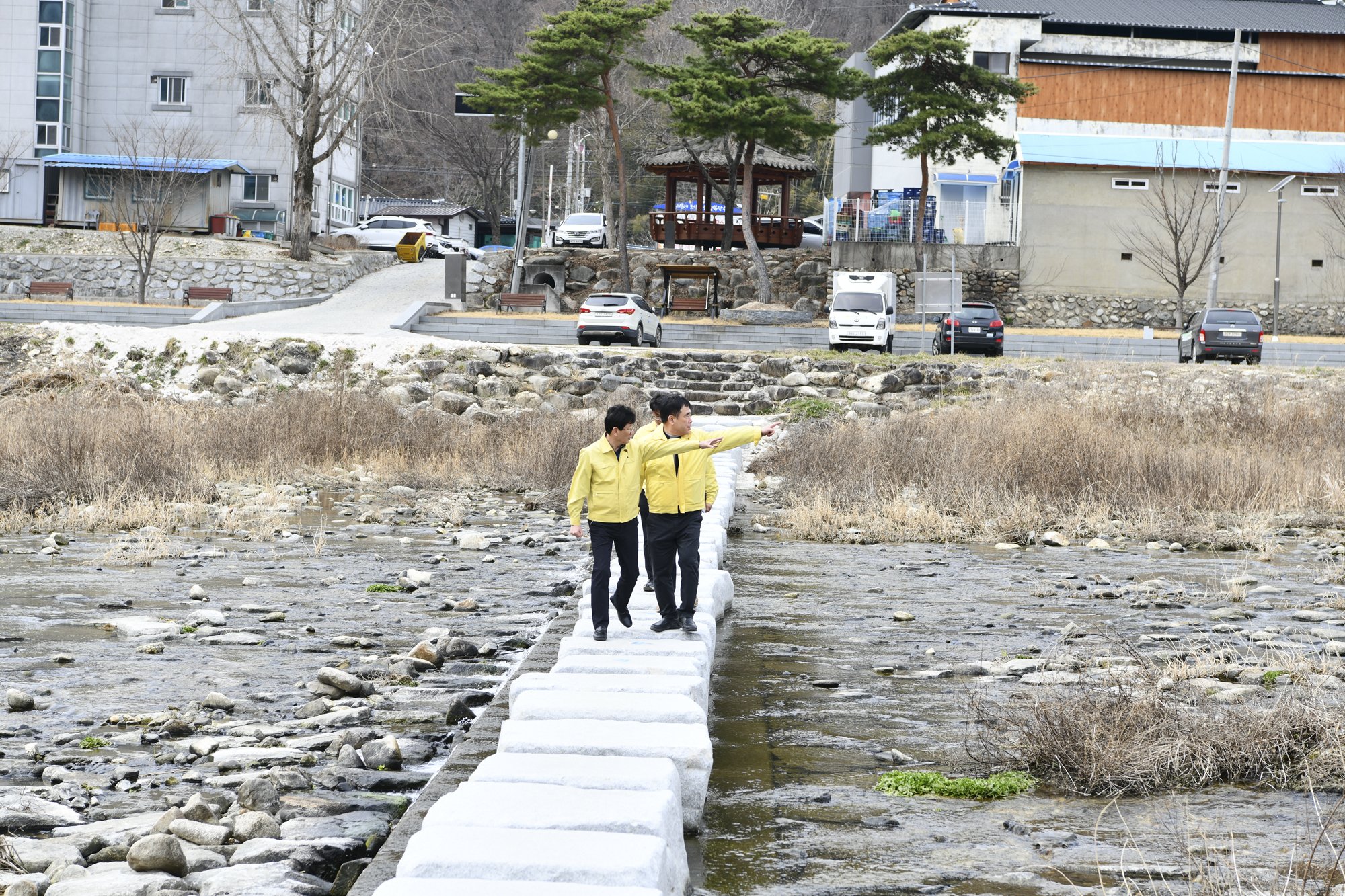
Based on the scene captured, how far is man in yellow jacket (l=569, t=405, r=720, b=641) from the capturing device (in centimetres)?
689

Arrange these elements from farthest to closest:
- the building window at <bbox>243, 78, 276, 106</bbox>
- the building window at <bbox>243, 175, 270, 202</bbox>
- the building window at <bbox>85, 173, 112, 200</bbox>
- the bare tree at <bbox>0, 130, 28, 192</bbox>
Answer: the building window at <bbox>243, 175, 270, 202</bbox> < the building window at <bbox>243, 78, 276, 106</bbox> < the building window at <bbox>85, 173, 112, 200</bbox> < the bare tree at <bbox>0, 130, 28, 192</bbox>

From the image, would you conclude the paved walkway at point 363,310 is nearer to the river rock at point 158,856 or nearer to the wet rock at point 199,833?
the wet rock at point 199,833

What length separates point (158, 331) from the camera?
28281 millimetres

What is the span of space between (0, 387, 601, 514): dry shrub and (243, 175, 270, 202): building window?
30413mm

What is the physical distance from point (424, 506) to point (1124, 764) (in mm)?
11316

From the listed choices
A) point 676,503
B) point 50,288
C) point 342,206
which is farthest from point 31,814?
point 342,206

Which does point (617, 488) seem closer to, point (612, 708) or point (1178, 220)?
point (612, 708)

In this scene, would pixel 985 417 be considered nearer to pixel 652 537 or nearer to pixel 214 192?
pixel 652 537

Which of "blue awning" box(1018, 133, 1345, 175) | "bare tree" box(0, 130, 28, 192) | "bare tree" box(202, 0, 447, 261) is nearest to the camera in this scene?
"bare tree" box(202, 0, 447, 261)

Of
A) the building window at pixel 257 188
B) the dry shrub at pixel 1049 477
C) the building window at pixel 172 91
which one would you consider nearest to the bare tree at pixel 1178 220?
the dry shrub at pixel 1049 477

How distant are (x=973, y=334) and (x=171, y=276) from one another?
86.6 ft

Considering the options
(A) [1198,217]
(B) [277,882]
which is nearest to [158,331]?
(B) [277,882]

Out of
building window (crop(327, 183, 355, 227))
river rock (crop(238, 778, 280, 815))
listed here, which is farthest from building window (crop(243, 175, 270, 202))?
river rock (crop(238, 778, 280, 815))

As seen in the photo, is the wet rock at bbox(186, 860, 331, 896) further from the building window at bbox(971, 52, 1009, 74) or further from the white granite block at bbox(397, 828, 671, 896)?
the building window at bbox(971, 52, 1009, 74)
